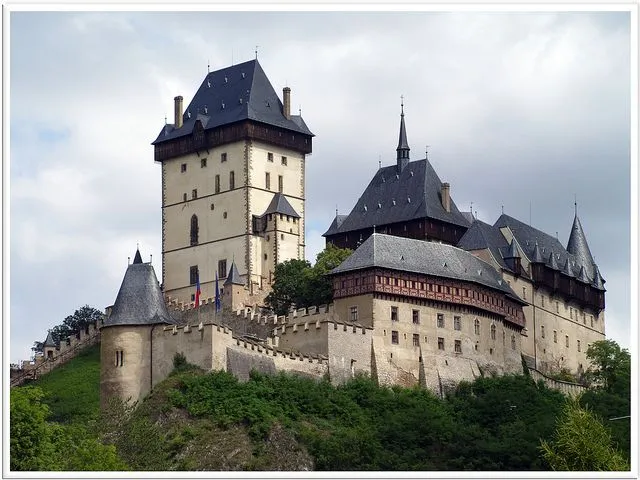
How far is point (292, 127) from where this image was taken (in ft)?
373

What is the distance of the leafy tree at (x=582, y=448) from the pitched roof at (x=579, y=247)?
113 feet

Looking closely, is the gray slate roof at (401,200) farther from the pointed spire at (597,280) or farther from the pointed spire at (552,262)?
the pointed spire at (597,280)

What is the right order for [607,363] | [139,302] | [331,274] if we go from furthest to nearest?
1. [607,363]
2. [331,274]
3. [139,302]

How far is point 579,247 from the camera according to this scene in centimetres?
12119

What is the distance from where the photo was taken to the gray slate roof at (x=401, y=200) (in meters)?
109

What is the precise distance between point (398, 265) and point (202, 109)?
2112 cm

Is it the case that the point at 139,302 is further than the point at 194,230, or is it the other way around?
the point at 194,230

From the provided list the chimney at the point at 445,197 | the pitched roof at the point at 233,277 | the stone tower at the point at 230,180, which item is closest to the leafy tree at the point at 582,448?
the pitched roof at the point at 233,277

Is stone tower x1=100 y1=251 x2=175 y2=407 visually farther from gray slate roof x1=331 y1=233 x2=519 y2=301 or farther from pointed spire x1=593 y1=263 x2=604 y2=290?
pointed spire x1=593 y1=263 x2=604 y2=290

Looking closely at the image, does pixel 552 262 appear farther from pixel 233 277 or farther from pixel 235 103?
pixel 235 103

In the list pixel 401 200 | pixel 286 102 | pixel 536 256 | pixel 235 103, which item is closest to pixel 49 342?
pixel 235 103

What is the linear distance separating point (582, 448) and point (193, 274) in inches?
1355

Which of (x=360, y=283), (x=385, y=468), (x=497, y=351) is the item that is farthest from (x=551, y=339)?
(x=385, y=468)

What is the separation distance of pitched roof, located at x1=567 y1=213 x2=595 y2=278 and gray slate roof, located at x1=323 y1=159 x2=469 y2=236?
11.9 meters
